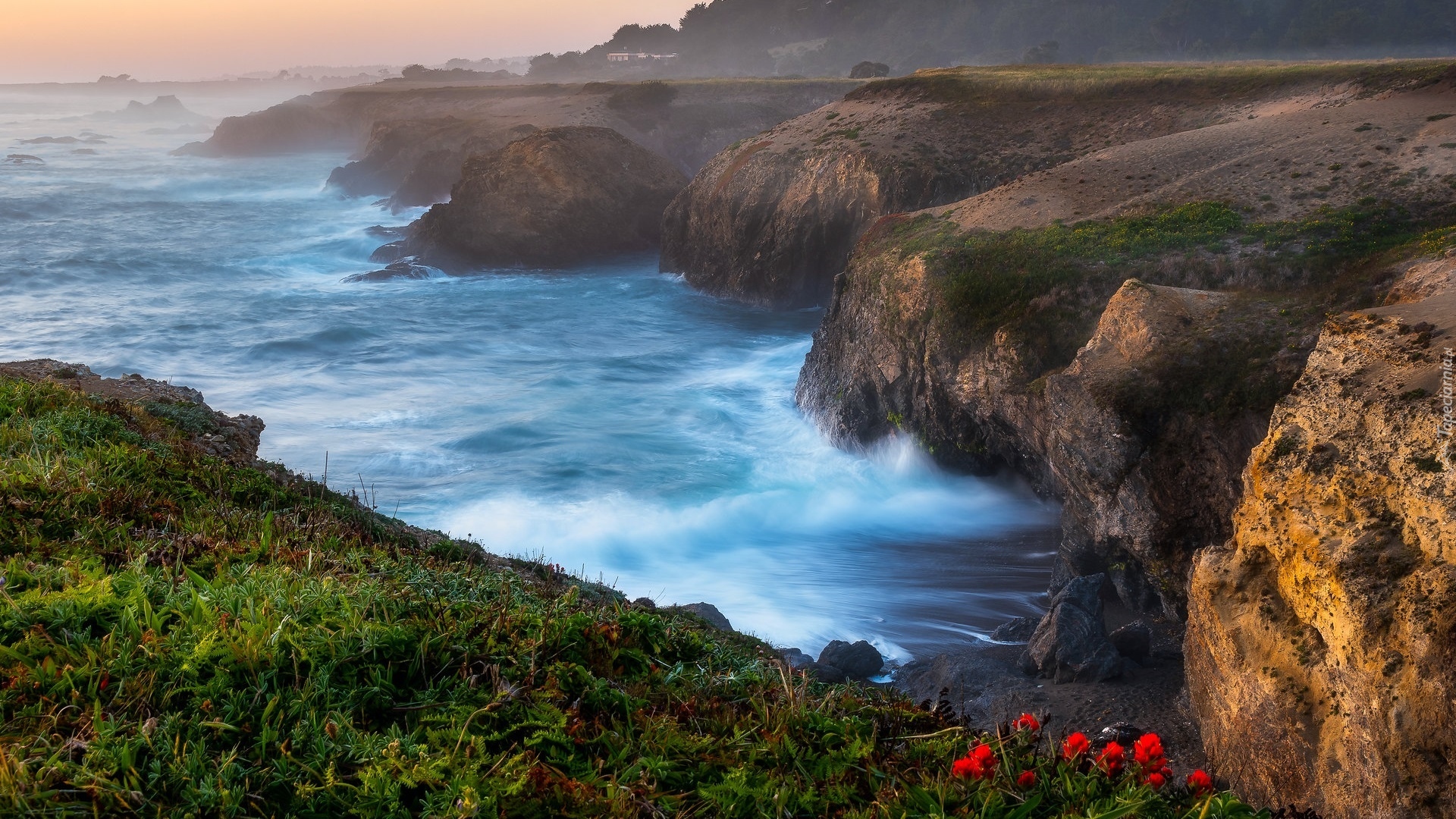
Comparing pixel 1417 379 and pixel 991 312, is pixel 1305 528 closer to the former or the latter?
pixel 1417 379

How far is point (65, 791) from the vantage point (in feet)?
11.1

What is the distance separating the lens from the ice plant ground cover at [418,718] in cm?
360

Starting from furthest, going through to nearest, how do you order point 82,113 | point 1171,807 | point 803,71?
point 82,113
point 803,71
point 1171,807

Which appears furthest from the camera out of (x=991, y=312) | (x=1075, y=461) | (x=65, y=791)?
(x=991, y=312)

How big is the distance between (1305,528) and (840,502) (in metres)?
11.9

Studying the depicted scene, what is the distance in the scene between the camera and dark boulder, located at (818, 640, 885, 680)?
12469mm

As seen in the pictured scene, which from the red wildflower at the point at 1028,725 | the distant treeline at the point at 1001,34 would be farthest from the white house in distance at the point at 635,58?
the red wildflower at the point at 1028,725

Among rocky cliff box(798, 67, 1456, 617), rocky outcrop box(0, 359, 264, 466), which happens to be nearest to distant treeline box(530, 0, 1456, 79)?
rocky cliff box(798, 67, 1456, 617)

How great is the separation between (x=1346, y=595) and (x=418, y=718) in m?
7.38

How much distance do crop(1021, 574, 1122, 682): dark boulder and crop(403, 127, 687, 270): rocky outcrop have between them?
35.0m

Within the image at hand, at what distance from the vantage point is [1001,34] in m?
115

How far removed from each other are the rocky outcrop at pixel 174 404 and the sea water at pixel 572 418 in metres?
3.43

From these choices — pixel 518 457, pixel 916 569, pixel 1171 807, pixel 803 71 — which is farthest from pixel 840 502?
pixel 803 71

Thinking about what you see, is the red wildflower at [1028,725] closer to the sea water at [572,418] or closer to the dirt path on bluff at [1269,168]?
the sea water at [572,418]
